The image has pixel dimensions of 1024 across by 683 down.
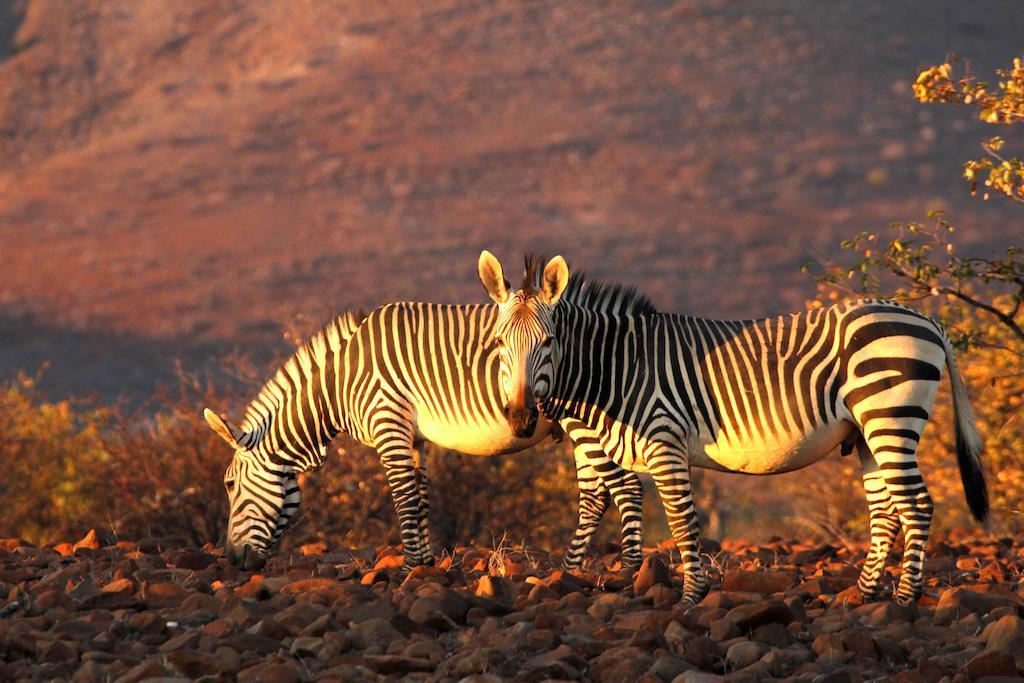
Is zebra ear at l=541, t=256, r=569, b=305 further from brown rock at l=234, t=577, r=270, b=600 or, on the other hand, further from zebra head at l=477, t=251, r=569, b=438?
brown rock at l=234, t=577, r=270, b=600

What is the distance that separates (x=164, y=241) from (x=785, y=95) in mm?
35268

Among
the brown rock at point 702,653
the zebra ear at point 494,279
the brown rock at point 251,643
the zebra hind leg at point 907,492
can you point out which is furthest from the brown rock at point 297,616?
the zebra hind leg at point 907,492

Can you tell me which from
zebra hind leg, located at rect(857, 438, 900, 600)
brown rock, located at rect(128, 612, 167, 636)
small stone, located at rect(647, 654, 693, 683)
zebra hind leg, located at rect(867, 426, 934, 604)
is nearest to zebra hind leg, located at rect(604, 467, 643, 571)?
zebra hind leg, located at rect(857, 438, 900, 600)

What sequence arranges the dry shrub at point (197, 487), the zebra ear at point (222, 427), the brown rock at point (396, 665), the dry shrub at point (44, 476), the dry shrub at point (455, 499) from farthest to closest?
the dry shrub at point (44, 476) → the dry shrub at point (455, 499) → the dry shrub at point (197, 487) → the zebra ear at point (222, 427) → the brown rock at point (396, 665)

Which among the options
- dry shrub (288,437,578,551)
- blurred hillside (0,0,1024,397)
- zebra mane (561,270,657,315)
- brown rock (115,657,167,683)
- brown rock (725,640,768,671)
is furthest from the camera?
blurred hillside (0,0,1024,397)

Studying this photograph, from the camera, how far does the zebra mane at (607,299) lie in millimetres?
9469

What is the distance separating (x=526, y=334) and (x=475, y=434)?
1.78 m

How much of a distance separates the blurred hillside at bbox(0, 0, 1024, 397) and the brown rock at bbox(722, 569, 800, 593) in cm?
4425

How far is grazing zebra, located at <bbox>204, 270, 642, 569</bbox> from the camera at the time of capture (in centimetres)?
1009

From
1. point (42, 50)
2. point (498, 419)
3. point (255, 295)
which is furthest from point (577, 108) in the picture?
point (498, 419)

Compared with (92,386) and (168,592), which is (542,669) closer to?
(168,592)

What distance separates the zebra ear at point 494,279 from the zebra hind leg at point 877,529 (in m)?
2.58

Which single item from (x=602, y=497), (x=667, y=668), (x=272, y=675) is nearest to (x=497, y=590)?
(x=667, y=668)

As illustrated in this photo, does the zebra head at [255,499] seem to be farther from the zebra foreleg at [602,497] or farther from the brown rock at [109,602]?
the zebra foreleg at [602,497]
